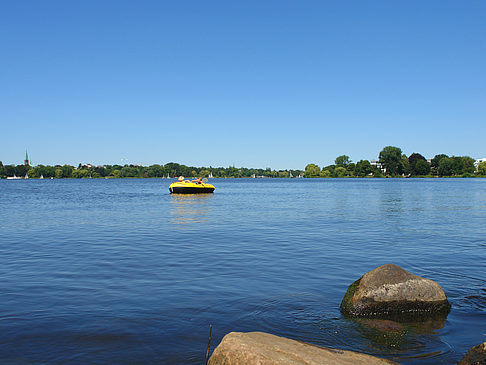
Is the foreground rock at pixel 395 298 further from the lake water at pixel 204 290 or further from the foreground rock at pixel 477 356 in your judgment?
the foreground rock at pixel 477 356

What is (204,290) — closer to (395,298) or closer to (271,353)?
(395,298)

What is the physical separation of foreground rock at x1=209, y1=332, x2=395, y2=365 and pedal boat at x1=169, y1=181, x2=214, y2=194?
6329 centimetres

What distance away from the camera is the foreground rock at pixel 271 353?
5656 mm

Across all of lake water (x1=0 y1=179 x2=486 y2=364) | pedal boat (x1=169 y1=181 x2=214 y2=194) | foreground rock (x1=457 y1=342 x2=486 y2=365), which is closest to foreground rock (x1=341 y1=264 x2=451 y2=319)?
lake water (x1=0 y1=179 x2=486 y2=364)

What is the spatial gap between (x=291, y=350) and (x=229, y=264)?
9.48 m

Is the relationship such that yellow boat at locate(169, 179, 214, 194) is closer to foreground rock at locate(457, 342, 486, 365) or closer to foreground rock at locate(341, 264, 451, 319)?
foreground rock at locate(341, 264, 451, 319)

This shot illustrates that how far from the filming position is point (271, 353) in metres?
5.77

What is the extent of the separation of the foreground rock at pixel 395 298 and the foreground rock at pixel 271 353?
3.12m

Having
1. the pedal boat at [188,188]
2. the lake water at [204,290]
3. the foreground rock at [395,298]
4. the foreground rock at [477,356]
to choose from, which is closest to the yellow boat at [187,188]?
the pedal boat at [188,188]

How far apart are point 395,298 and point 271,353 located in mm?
4811

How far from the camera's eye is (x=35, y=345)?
7.83 m

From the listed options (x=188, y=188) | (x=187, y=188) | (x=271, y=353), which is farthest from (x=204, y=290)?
(x=188, y=188)

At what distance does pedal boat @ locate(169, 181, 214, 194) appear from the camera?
2714 inches

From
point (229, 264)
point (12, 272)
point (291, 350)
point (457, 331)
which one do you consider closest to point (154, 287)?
point (229, 264)
